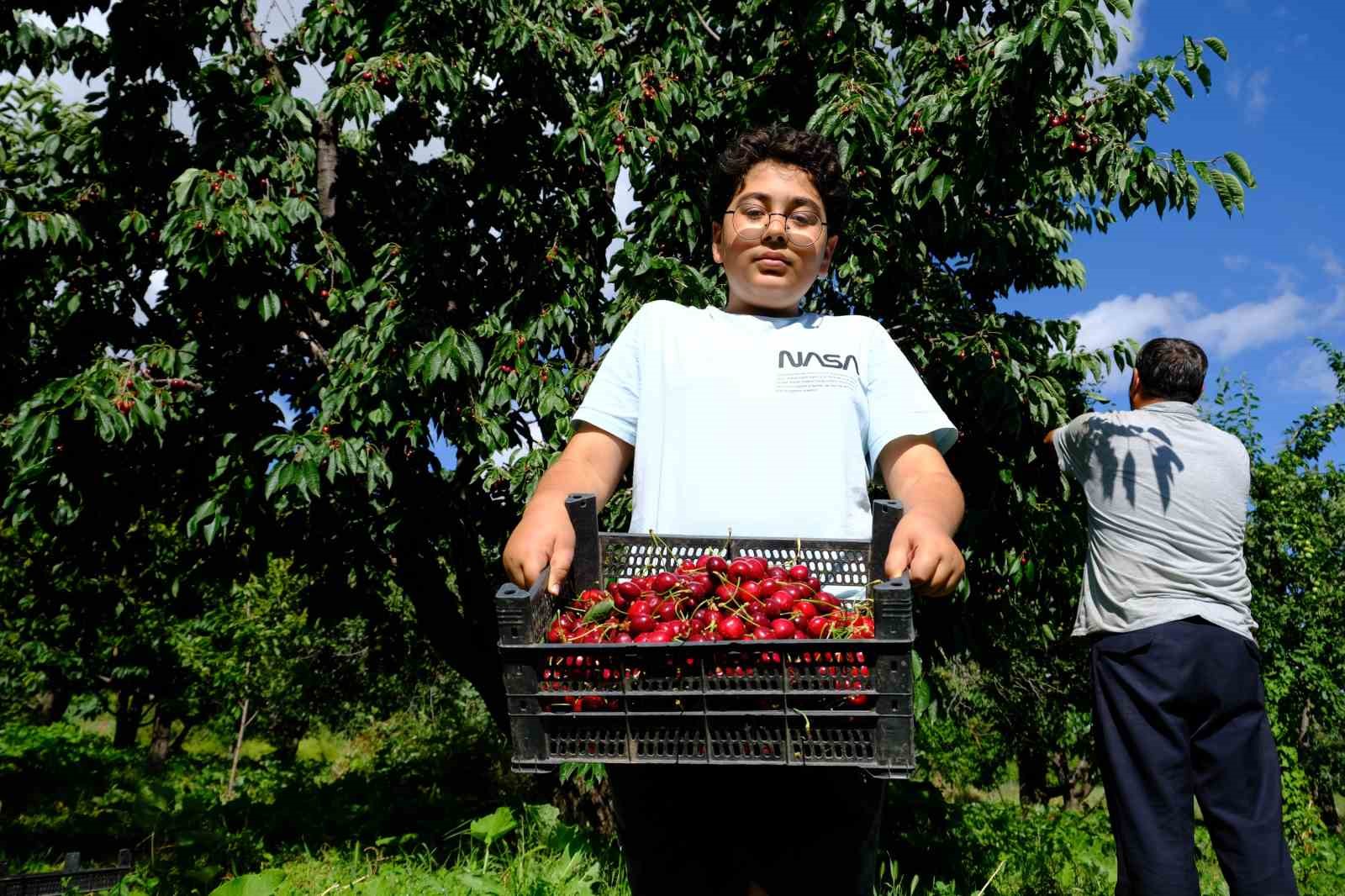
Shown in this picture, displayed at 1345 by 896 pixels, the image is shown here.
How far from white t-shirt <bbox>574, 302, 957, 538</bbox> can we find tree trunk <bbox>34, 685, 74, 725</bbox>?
25.0 m

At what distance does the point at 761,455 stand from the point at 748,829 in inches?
24.9


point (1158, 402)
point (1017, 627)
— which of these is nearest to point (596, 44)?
point (1158, 402)

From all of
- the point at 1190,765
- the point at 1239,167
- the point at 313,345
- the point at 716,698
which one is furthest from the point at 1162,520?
the point at 313,345

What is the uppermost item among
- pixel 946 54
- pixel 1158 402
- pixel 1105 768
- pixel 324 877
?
pixel 946 54

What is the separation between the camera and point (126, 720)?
22766 millimetres

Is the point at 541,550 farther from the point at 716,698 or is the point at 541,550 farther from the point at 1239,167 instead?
the point at 1239,167

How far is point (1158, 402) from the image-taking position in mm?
3904

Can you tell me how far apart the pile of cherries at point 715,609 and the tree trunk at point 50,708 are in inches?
992

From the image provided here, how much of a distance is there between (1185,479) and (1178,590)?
423mm

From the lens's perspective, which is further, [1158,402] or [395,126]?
[395,126]

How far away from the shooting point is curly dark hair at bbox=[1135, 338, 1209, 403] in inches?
153

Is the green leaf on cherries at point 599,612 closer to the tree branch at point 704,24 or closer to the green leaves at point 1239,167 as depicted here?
the green leaves at point 1239,167

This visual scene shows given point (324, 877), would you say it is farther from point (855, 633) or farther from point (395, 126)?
point (395, 126)

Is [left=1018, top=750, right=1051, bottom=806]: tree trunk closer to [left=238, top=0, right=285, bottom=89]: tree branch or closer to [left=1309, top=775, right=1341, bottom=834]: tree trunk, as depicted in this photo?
[left=1309, top=775, right=1341, bottom=834]: tree trunk
